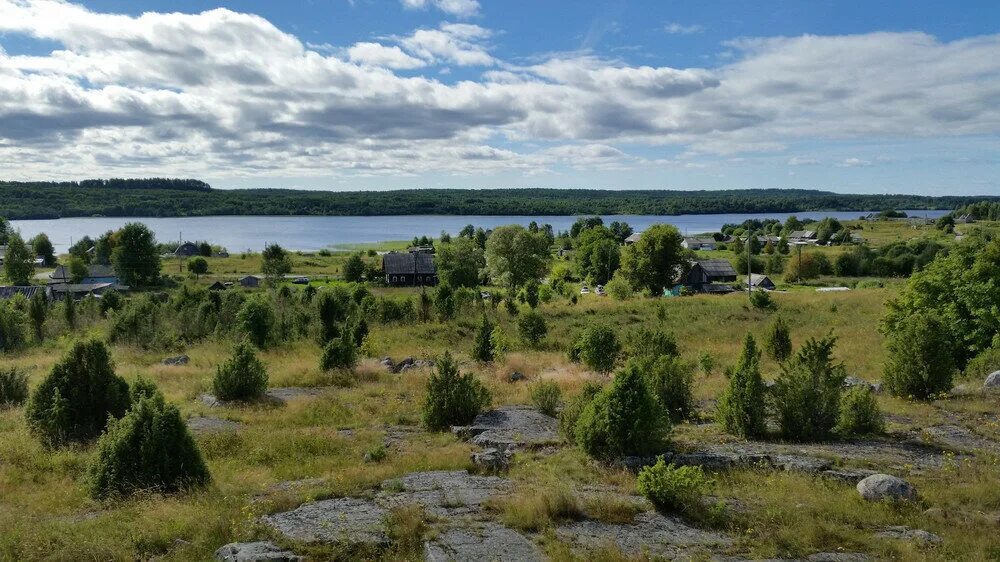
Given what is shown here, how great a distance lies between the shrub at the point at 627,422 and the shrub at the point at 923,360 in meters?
7.89

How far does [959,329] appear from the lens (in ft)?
68.5

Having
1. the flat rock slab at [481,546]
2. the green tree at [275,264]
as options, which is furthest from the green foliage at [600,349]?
the green tree at [275,264]

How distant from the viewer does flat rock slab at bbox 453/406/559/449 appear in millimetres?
11953

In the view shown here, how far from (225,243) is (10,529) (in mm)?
138424

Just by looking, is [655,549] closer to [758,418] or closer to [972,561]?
[972,561]

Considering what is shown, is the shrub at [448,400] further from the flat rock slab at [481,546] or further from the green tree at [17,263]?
the green tree at [17,263]

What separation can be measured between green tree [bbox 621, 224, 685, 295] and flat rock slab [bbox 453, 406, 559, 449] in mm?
37948

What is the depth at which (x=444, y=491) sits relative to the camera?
363 inches

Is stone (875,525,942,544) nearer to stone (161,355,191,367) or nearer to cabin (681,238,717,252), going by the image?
stone (161,355,191,367)

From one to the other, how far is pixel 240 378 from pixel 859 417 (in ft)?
46.1

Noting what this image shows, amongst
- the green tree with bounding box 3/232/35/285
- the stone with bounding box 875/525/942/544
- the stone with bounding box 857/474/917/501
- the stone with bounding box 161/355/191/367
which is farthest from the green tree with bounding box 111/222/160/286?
the stone with bounding box 875/525/942/544

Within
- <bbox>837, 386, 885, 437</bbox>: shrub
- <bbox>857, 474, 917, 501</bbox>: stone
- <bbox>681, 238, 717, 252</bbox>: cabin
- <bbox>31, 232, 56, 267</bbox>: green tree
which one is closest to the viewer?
<bbox>857, 474, 917, 501</bbox>: stone

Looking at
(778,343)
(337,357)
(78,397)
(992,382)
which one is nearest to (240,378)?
(78,397)

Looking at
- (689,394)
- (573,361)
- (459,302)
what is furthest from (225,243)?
(689,394)
